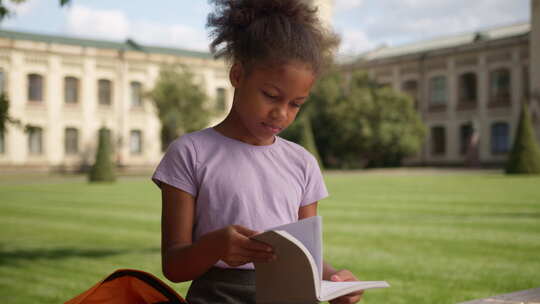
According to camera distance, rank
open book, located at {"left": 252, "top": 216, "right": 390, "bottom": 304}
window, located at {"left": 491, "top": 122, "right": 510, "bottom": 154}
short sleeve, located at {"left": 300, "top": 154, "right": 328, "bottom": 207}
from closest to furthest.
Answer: open book, located at {"left": 252, "top": 216, "right": 390, "bottom": 304} → short sleeve, located at {"left": 300, "top": 154, "right": 328, "bottom": 207} → window, located at {"left": 491, "top": 122, "right": 510, "bottom": 154}

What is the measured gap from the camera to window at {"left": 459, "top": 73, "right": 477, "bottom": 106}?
37.4 m

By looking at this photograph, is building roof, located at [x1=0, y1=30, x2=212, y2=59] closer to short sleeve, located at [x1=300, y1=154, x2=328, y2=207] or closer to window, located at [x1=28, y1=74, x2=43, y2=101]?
window, located at [x1=28, y1=74, x2=43, y2=101]

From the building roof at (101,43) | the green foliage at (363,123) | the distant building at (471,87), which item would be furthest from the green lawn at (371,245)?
the building roof at (101,43)

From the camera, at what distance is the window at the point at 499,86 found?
3528 centimetres

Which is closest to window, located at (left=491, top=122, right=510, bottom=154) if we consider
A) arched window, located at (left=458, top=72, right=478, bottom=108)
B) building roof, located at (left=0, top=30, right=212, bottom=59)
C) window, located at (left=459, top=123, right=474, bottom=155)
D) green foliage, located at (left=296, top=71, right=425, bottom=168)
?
window, located at (left=459, top=123, right=474, bottom=155)

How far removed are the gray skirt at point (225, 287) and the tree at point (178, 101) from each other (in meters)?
30.8

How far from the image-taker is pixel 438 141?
38.8 metres

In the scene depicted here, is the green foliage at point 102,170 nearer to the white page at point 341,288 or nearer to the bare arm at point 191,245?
the bare arm at point 191,245

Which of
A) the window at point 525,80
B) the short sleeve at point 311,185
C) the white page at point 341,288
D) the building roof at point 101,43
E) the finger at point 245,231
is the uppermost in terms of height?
the building roof at point 101,43

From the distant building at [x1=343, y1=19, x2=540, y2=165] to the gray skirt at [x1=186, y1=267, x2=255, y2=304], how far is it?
33.0m

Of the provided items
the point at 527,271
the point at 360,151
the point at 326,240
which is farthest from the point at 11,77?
the point at 527,271

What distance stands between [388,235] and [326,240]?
89 cm

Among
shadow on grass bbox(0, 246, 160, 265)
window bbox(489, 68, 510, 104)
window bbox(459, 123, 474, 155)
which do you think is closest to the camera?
shadow on grass bbox(0, 246, 160, 265)

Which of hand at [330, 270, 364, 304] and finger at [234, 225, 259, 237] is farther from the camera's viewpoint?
hand at [330, 270, 364, 304]
